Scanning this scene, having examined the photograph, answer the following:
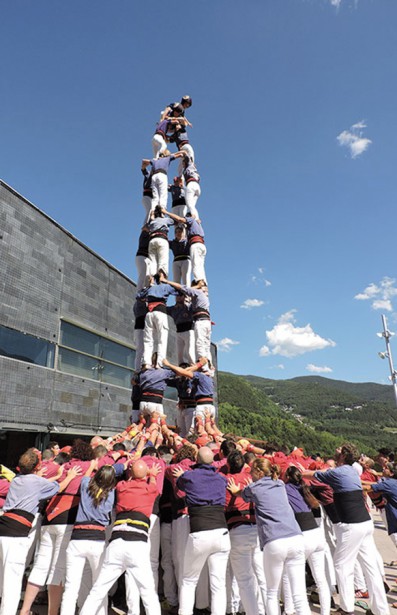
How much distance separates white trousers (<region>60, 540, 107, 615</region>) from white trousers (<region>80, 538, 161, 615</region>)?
11.3 inches

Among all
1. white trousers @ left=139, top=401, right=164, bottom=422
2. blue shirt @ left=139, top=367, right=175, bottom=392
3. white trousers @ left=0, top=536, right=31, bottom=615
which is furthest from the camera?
blue shirt @ left=139, top=367, right=175, bottom=392

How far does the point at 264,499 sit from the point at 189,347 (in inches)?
252

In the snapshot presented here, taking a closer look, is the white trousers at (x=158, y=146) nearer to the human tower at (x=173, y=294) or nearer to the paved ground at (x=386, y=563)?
the human tower at (x=173, y=294)

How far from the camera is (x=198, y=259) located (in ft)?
36.8

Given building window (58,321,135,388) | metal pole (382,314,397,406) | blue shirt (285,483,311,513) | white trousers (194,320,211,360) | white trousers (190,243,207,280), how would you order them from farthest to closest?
metal pole (382,314,397,406), building window (58,321,135,388), white trousers (190,243,207,280), white trousers (194,320,211,360), blue shirt (285,483,311,513)

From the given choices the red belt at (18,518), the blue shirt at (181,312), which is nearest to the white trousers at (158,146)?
the blue shirt at (181,312)

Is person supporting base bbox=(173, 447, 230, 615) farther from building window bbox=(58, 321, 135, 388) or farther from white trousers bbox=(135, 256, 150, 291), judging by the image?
building window bbox=(58, 321, 135, 388)

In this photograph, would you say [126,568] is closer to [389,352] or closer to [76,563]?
[76,563]

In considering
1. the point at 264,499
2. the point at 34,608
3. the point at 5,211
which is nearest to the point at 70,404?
the point at 5,211

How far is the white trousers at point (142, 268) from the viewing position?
1073 cm

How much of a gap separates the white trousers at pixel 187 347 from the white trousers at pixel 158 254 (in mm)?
1718

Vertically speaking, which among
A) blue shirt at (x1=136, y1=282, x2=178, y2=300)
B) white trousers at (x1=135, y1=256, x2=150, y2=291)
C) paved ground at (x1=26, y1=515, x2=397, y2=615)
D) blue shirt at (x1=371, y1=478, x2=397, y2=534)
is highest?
white trousers at (x1=135, y1=256, x2=150, y2=291)

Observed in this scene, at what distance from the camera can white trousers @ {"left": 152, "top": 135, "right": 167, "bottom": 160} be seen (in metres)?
12.2

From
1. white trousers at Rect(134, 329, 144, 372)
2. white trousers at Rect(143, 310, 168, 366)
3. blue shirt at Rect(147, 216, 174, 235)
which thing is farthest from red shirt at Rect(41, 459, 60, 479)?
blue shirt at Rect(147, 216, 174, 235)
